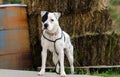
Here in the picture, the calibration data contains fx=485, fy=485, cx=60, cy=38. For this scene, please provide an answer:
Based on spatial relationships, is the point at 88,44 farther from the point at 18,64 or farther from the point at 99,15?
the point at 18,64

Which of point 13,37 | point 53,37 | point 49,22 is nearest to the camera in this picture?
point 49,22

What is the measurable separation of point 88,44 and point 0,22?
2070 millimetres

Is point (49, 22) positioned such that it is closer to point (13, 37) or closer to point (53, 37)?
point (53, 37)

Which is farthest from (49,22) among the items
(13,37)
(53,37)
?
(13,37)

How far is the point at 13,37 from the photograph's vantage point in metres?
11.0

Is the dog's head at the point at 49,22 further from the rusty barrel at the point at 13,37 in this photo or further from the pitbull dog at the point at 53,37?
the rusty barrel at the point at 13,37

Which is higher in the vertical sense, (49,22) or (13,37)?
(49,22)

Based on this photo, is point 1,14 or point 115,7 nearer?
point 1,14

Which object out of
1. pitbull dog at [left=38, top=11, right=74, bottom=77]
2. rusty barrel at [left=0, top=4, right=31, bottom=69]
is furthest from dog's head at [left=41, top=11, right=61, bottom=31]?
rusty barrel at [left=0, top=4, right=31, bottom=69]

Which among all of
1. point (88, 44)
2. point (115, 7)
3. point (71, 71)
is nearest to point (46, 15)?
point (71, 71)

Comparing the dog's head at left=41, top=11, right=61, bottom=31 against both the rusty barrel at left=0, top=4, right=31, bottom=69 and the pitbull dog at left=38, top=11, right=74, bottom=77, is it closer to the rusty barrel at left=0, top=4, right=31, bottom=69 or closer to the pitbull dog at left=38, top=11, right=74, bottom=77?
the pitbull dog at left=38, top=11, right=74, bottom=77

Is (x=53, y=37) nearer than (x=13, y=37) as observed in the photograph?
Yes

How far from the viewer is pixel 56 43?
359 inches

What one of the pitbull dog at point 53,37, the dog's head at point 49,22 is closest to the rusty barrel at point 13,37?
the pitbull dog at point 53,37
